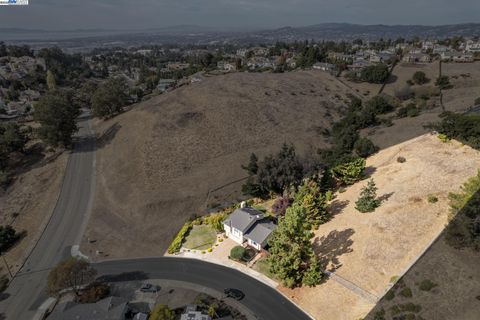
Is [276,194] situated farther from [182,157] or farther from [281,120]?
[281,120]

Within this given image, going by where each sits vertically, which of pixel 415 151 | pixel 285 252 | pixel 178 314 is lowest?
pixel 178 314

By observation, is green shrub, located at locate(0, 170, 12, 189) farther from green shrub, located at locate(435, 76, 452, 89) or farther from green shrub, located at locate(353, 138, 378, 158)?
green shrub, located at locate(435, 76, 452, 89)

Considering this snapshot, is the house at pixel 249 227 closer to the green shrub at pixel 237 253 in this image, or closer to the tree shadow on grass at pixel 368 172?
the green shrub at pixel 237 253

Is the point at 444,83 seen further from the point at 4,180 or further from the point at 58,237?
the point at 4,180

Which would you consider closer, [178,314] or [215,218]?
→ [178,314]

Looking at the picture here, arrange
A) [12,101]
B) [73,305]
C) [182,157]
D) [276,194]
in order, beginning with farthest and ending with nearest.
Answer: [12,101] → [182,157] → [276,194] → [73,305]

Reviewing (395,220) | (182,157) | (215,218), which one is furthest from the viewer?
(182,157)

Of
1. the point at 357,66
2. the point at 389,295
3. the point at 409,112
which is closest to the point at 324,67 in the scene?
the point at 357,66

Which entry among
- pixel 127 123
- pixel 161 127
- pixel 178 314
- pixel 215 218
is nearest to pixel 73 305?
pixel 178 314

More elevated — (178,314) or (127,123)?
(127,123)
